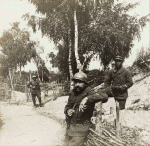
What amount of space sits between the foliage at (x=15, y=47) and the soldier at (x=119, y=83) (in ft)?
59.9

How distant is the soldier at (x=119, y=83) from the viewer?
462 centimetres

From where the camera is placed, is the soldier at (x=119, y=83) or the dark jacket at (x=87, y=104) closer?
the dark jacket at (x=87, y=104)

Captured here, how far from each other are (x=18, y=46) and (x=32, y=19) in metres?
9.50

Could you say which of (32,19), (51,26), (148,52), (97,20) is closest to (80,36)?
(97,20)

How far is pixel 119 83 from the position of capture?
478 centimetres

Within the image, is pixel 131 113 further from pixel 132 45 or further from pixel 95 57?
pixel 132 45

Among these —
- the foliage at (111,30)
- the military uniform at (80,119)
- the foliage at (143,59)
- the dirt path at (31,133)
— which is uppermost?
the foliage at (111,30)

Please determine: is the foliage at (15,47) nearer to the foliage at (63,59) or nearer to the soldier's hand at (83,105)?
the foliage at (63,59)

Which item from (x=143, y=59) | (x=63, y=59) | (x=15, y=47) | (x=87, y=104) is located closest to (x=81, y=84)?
(x=87, y=104)

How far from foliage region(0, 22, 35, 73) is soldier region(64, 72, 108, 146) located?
64.0 feet

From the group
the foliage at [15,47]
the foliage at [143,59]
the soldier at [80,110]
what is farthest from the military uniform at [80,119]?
the foliage at [15,47]

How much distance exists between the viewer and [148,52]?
11188mm

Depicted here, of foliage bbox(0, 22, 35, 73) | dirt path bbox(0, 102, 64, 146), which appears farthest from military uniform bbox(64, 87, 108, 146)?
foliage bbox(0, 22, 35, 73)

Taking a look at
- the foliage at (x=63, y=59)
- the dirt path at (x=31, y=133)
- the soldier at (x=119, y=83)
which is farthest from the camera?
the foliage at (x=63, y=59)
